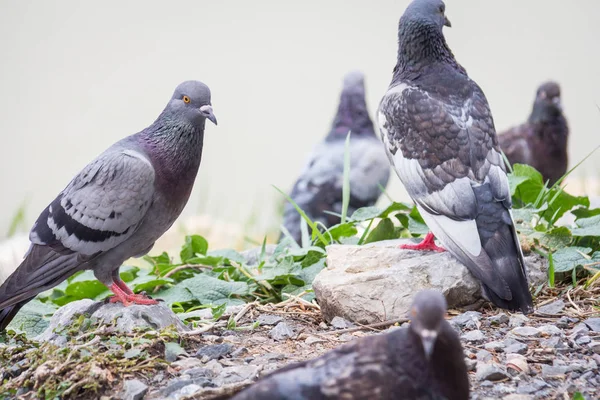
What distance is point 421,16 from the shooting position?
5.19m

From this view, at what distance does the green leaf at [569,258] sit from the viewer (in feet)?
14.7

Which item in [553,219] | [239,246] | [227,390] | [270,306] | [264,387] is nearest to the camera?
[264,387]

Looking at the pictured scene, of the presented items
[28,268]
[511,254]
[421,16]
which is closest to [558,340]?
[511,254]

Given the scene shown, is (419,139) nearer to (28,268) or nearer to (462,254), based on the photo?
(462,254)

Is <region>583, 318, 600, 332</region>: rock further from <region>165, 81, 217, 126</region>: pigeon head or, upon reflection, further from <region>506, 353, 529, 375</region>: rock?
<region>165, 81, 217, 126</region>: pigeon head

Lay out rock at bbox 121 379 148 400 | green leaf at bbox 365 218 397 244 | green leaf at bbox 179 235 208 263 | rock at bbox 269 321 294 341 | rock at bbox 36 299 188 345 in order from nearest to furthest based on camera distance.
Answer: rock at bbox 121 379 148 400 → rock at bbox 36 299 188 345 → rock at bbox 269 321 294 341 → green leaf at bbox 365 218 397 244 → green leaf at bbox 179 235 208 263

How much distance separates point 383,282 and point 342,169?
4549 millimetres

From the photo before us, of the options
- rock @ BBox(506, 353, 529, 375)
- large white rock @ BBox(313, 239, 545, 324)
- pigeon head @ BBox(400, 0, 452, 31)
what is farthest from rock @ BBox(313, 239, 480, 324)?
pigeon head @ BBox(400, 0, 452, 31)

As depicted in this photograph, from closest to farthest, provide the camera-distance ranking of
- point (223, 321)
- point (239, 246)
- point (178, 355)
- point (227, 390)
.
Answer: point (227, 390) → point (178, 355) → point (223, 321) → point (239, 246)

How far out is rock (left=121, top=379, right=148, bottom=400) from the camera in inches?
122

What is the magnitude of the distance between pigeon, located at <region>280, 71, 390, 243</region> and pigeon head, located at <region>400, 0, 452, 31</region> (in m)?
3.13

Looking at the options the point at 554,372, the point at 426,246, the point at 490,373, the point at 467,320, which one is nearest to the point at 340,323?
the point at 467,320

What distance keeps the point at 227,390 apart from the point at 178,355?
0.63m

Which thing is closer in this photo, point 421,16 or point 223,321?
point 223,321
